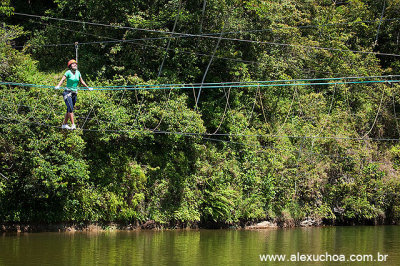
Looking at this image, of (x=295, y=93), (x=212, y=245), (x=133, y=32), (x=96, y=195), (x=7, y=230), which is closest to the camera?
(x=212, y=245)

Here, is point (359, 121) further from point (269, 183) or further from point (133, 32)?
point (133, 32)

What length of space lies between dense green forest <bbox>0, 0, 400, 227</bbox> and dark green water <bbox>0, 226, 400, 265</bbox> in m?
1.76

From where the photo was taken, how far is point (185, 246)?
53.0 feet

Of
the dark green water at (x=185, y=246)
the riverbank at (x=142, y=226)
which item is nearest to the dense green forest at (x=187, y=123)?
the riverbank at (x=142, y=226)

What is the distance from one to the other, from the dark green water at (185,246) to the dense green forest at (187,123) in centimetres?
176

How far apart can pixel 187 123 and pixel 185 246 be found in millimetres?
6254

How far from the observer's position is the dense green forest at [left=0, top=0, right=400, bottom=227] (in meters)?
18.4

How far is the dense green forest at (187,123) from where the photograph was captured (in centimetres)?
1844

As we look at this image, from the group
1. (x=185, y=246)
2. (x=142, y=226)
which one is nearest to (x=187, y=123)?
(x=142, y=226)

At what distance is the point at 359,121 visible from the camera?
2792cm

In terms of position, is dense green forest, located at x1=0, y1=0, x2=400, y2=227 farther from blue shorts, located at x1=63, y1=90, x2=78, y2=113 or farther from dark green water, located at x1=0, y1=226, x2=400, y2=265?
blue shorts, located at x1=63, y1=90, x2=78, y2=113

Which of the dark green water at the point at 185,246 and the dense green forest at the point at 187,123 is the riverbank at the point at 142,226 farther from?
the dark green water at the point at 185,246

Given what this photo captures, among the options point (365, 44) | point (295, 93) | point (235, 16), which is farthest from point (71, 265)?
point (365, 44)

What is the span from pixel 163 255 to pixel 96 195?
5.88 metres
